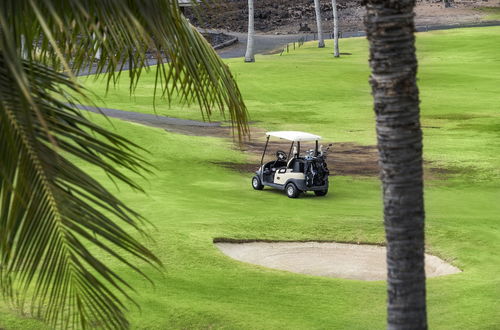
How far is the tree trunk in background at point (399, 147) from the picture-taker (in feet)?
23.9

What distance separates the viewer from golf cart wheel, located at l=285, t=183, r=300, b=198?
908 inches

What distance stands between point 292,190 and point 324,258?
672 cm

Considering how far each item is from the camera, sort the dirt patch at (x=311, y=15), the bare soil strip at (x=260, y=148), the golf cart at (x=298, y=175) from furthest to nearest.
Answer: the dirt patch at (x=311, y=15) → the bare soil strip at (x=260, y=148) → the golf cart at (x=298, y=175)

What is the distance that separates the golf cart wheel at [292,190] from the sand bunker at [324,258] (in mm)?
5624

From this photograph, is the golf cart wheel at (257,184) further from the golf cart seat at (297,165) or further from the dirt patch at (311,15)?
the dirt patch at (311,15)

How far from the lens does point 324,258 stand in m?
16.5

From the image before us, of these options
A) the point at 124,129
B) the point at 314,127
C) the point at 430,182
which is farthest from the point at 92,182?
the point at 314,127

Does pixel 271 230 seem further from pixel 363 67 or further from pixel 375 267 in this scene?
pixel 363 67

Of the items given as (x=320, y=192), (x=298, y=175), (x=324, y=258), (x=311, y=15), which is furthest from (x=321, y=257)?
(x=311, y=15)

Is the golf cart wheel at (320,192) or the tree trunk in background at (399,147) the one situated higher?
the tree trunk in background at (399,147)

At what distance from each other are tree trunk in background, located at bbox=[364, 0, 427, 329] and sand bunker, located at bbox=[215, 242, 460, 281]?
7617 millimetres

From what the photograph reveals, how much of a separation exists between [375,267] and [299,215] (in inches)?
162

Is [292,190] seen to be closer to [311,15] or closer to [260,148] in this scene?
[260,148]

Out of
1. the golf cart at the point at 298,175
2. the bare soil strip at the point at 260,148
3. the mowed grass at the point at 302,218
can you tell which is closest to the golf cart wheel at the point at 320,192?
the golf cart at the point at 298,175
